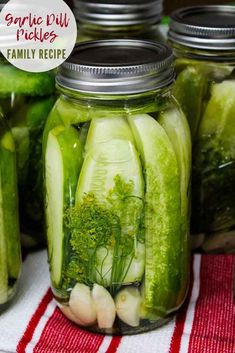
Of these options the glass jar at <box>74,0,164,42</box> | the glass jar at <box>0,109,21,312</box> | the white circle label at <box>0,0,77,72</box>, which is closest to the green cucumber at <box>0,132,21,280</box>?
the glass jar at <box>0,109,21,312</box>

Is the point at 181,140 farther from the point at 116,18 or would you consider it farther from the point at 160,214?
the point at 116,18

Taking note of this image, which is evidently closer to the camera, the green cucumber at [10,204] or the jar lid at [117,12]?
the green cucumber at [10,204]

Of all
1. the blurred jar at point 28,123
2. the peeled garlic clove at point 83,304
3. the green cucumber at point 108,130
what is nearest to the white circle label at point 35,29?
the blurred jar at point 28,123

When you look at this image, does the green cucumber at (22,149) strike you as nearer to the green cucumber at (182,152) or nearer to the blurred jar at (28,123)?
the blurred jar at (28,123)

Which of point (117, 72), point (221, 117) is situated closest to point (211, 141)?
point (221, 117)

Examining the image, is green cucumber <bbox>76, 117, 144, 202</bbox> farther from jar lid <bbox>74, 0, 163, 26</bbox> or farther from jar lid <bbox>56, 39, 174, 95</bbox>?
jar lid <bbox>74, 0, 163, 26</bbox>

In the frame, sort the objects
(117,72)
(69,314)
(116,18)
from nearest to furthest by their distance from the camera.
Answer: (117,72) → (69,314) → (116,18)

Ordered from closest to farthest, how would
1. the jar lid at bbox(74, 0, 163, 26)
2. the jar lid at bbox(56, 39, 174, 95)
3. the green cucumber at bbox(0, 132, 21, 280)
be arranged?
the jar lid at bbox(56, 39, 174, 95)
the green cucumber at bbox(0, 132, 21, 280)
the jar lid at bbox(74, 0, 163, 26)
